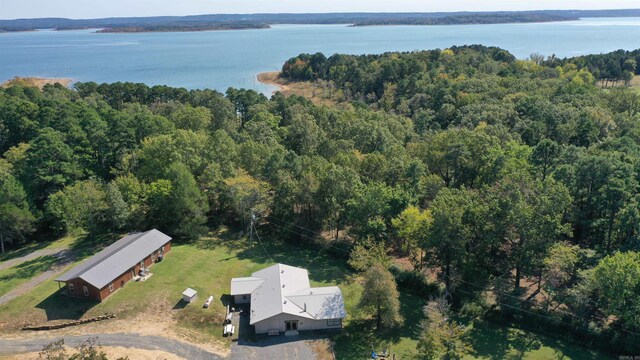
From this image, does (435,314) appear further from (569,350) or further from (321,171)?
(321,171)

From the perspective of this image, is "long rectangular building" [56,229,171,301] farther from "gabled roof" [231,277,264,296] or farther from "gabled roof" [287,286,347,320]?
"gabled roof" [287,286,347,320]

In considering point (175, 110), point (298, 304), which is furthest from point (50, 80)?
point (298, 304)

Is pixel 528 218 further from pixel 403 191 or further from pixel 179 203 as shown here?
pixel 179 203

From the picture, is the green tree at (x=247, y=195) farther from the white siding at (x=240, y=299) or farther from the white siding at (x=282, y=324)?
the white siding at (x=282, y=324)

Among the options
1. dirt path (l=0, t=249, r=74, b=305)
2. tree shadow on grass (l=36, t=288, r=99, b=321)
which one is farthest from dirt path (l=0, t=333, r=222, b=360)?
dirt path (l=0, t=249, r=74, b=305)

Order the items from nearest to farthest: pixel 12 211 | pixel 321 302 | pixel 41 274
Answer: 1. pixel 321 302
2. pixel 41 274
3. pixel 12 211

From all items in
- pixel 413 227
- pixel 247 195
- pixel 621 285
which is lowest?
pixel 621 285

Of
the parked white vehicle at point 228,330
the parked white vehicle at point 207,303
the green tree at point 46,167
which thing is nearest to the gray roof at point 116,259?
the parked white vehicle at point 207,303

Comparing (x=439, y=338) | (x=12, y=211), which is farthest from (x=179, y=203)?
(x=439, y=338)
